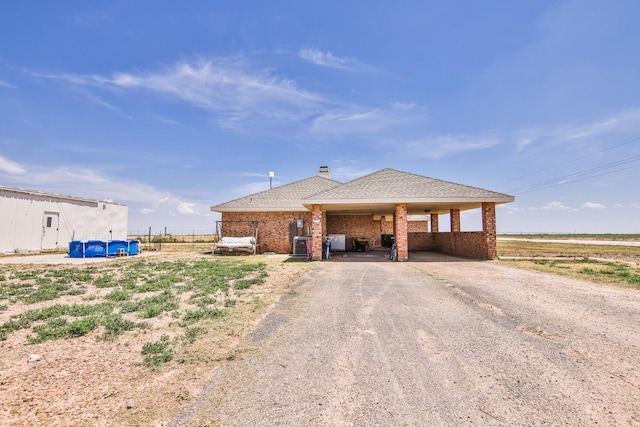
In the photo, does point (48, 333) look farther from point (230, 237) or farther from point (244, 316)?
point (230, 237)

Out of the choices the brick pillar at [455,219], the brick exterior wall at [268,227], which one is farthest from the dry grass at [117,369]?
the brick pillar at [455,219]

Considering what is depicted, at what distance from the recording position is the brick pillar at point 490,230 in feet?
51.4

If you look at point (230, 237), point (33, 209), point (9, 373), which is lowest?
point (9, 373)

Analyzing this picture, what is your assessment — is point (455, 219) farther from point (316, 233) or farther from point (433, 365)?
point (433, 365)

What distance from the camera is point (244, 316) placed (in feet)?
19.0

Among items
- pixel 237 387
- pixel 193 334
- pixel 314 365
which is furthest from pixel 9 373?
pixel 314 365

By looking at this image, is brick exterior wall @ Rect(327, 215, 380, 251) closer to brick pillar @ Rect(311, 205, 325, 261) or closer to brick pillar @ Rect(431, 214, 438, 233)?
brick pillar @ Rect(431, 214, 438, 233)

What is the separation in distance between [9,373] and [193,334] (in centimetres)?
201

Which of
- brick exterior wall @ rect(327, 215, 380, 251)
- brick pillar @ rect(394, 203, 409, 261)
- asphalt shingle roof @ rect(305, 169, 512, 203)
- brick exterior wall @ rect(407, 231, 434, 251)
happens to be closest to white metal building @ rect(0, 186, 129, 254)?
brick exterior wall @ rect(327, 215, 380, 251)

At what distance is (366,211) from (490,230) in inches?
330

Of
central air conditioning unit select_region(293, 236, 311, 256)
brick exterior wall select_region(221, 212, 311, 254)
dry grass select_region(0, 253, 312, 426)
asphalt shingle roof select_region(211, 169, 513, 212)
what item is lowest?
dry grass select_region(0, 253, 312, 426)

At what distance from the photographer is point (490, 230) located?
15.7m

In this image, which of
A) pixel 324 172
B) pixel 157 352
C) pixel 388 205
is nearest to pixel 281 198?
pixel 324 172

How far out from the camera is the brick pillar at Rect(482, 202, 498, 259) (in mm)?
15656
